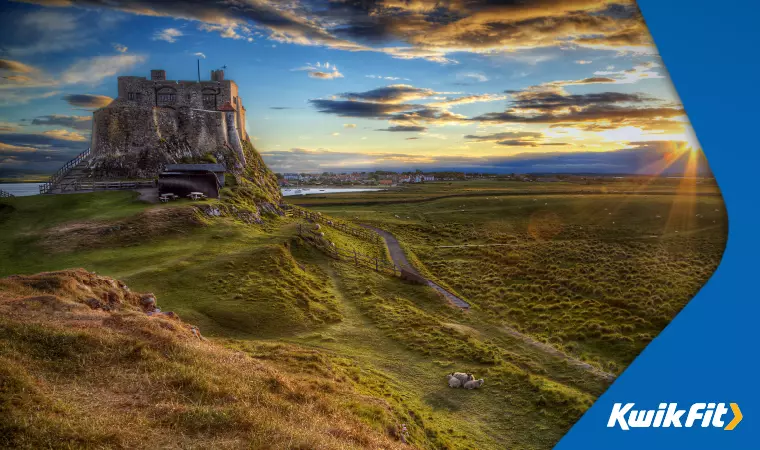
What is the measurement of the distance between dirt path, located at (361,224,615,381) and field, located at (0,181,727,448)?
111mm

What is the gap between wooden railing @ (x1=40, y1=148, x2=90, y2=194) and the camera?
2526 centimetres

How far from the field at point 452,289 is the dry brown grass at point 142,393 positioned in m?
1.30

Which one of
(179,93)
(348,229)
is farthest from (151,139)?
(348,229)

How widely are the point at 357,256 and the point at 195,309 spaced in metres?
11.5

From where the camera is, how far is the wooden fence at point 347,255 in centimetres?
2291

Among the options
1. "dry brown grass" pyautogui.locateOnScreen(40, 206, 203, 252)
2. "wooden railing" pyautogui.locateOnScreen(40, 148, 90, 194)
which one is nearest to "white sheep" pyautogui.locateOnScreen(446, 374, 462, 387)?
"dry brown grass" pyautogui.locateOnScreen(40, 206, 203, 252)

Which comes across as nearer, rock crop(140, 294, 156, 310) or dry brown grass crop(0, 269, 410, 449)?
dry brown grass crop(0, 269, 410, 449)

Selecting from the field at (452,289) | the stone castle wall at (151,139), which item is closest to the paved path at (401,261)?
the field at (452,289)

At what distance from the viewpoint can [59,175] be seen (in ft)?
88.9

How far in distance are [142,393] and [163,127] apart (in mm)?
34366

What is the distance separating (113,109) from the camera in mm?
30828

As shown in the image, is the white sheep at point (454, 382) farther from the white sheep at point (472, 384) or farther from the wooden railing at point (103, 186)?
the wooden railing at point (103, 186)

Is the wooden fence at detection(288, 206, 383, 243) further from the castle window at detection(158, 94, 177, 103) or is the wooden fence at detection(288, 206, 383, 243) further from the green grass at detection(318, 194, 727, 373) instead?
the castle window at detection(158, 94, 177, 103)

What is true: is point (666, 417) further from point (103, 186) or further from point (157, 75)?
point (157, 75)
